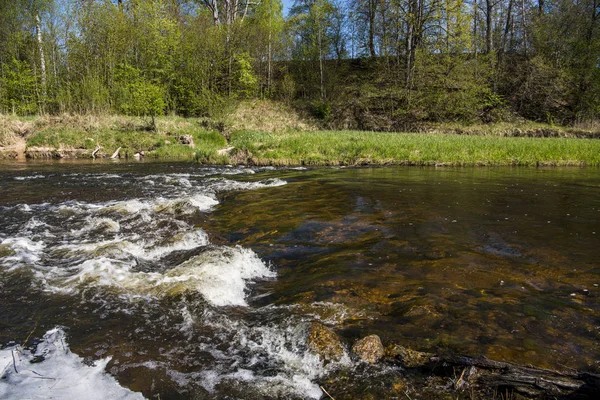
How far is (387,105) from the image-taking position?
33.6 m

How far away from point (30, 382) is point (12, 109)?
2850 centimetres

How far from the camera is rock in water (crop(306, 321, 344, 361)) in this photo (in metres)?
3.03

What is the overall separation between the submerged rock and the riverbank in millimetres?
14393

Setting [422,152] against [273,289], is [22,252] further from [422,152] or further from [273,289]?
[422,152]

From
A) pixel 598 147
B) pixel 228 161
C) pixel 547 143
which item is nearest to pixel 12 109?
pixel 228 161

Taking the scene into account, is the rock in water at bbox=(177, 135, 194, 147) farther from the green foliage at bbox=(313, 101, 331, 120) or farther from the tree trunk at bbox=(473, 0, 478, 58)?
the tree trunk at bbox=(473, 0, 478, 58)

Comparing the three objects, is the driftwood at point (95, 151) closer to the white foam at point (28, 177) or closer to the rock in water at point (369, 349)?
the white foam at point (28, 177)

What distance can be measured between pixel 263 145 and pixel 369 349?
16.6 m

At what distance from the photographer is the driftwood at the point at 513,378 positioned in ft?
7.58

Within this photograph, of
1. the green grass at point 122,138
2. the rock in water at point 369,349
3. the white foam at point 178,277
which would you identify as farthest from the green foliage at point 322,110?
the rock in water at point 369,349

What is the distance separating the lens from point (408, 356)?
9.55ft

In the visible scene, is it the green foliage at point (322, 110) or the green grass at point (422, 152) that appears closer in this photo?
the green grass at point (422, 152)

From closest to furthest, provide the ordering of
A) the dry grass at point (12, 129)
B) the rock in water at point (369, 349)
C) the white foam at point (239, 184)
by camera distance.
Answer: the rock in water at point (369, 349) → the white foam at point (239, 184) → the dry grass at point (12, 129)

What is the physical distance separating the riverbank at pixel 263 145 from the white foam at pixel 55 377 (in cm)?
1432
